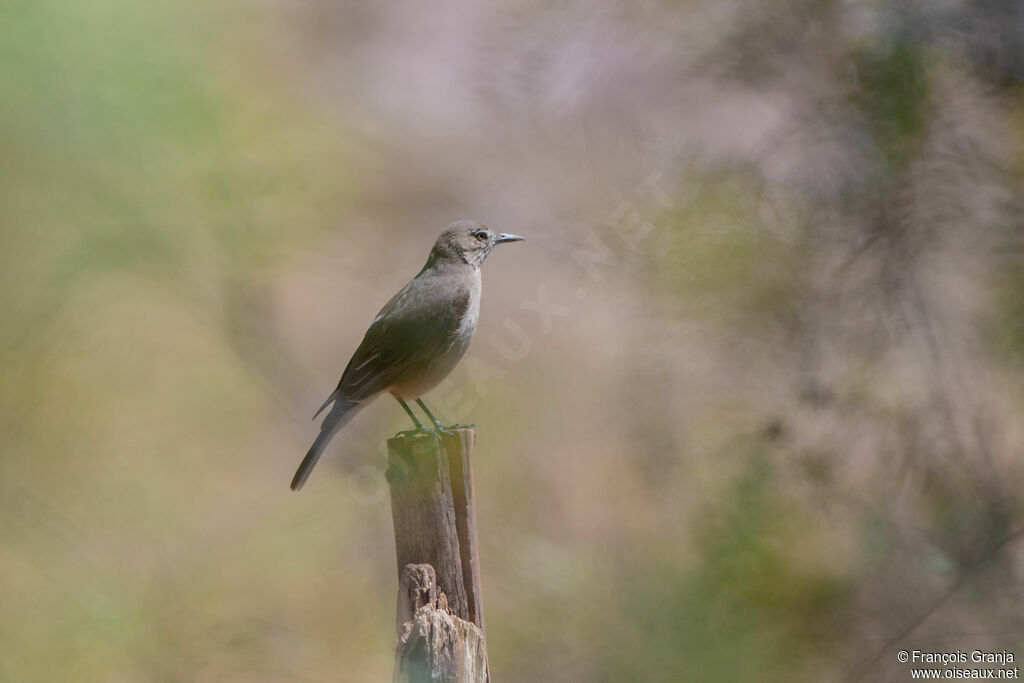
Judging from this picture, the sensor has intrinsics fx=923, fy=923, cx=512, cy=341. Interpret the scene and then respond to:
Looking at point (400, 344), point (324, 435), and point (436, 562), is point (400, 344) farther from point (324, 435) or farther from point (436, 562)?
point (436, 562)

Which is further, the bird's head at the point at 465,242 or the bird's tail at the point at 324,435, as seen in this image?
the bird's head at the point at 465,242

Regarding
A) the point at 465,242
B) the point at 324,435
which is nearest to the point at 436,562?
the point at 324,435

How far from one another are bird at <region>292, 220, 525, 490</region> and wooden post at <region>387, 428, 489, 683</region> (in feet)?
1.31

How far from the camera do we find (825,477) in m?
3.01

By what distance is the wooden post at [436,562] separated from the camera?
1662mm

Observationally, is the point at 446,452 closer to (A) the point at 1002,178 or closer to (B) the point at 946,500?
(B) the point at 946,500

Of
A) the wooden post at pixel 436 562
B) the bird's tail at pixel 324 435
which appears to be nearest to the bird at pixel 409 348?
the bird's tail at pixel 324 435

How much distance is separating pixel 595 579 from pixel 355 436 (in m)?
1.24

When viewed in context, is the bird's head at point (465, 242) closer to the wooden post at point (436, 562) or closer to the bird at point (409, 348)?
the bird at point (409, 348)

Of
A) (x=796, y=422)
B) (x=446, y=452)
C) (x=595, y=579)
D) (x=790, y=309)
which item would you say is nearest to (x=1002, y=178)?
(x=790, y=309)

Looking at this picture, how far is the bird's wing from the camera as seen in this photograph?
7.38 ft

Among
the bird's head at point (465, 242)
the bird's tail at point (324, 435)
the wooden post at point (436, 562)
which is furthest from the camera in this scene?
the bird's head at point (465, 242)

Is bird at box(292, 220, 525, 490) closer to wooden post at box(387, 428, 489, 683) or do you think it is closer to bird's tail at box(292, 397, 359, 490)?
bird's tail at box(292, 397, 359, 490)

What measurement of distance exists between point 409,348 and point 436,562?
656mm
